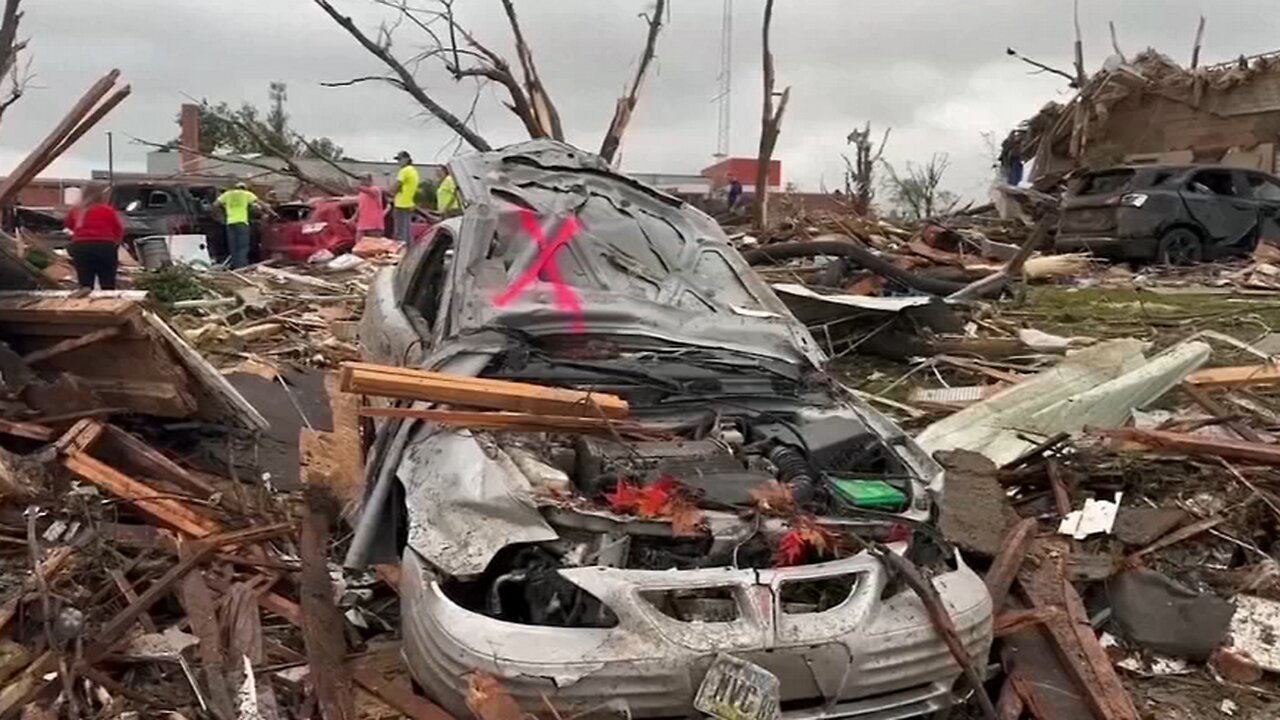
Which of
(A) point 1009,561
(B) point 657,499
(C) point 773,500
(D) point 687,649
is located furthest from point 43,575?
(A) point 1009,561

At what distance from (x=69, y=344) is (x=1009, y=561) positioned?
4.60 metres

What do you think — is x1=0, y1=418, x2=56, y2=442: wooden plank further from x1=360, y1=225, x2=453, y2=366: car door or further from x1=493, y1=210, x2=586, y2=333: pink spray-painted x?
x1=493, y1=210, x2=586, y2=333: pink spray-painted x

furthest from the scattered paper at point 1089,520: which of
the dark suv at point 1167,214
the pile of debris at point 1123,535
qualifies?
the dark suv at point 1167,214

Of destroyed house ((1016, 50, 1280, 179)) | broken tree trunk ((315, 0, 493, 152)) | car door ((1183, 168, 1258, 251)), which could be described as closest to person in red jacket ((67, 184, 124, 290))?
broken tree trunk ((315, 0, 493, 152))

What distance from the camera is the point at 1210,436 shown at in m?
6.00

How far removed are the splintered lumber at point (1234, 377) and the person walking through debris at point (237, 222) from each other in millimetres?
14559

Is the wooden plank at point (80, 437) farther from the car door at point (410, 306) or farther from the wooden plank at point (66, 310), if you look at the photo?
the car door at point (410, 306)

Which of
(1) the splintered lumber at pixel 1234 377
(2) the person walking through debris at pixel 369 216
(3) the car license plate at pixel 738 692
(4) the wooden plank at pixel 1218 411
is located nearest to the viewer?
(3) the car license plate at pixel 738 692

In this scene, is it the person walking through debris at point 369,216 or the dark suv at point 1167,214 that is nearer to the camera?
the dark suv at point 1167,214

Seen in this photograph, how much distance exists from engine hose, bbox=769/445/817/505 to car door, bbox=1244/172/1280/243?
49.2 feet

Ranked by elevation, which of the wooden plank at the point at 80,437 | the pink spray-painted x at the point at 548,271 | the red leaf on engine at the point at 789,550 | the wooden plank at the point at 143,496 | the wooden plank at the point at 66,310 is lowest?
the wooden plank at the point at 143,496

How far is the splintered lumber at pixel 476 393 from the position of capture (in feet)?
13.2

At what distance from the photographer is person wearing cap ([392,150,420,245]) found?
17.5m

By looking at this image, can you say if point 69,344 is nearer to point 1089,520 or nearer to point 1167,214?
point 1089,520
